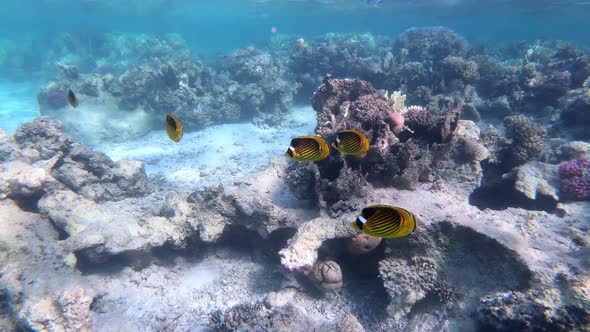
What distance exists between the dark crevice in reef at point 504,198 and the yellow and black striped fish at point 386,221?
184 inches

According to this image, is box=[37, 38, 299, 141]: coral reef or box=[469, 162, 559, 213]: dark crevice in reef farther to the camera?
box=[37, 38, 299, 141]: coral reef

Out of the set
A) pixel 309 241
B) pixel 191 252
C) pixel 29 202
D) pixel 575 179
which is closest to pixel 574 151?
pixel 575 179

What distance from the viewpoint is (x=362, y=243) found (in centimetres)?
439

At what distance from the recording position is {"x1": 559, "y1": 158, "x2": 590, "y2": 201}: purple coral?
19.4 ft

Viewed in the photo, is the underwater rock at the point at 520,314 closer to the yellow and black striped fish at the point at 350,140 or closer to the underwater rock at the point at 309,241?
the underwater rock at the point at 309,241

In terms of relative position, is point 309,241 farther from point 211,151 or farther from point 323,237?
point 211,151

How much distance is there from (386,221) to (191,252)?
527 cm

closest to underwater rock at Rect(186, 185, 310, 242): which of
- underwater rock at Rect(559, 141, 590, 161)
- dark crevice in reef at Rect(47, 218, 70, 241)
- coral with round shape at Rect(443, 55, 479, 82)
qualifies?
dark crevice in reef at Rect(47, 218, 70, 241)

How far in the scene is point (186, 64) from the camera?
15555 mm

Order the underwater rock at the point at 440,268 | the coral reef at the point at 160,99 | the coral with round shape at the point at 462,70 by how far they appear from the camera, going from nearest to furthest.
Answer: the underwater rock at the point at 440,268 → the coral with round shape at the point at 462,70 → the coral reef at the point at 160,99

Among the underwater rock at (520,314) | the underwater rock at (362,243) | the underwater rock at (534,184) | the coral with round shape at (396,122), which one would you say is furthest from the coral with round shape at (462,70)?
the underwater rock at (520,314)

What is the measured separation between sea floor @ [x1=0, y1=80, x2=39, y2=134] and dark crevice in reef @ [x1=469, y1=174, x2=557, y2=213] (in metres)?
21.2

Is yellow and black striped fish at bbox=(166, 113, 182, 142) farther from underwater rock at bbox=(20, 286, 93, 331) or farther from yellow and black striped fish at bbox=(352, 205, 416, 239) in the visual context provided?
underwater rock at bbox=(20, 286, 93, 331)

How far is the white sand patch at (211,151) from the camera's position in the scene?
1020cm
